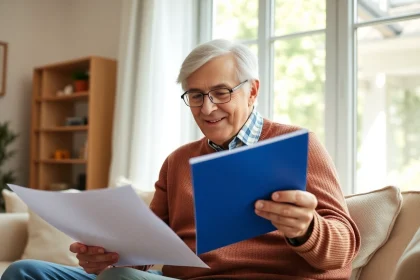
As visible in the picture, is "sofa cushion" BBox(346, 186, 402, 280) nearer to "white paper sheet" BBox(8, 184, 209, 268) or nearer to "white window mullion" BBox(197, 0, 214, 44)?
"white paper sheet" BBox(8, 184, 209, 268)

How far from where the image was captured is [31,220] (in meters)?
2.52

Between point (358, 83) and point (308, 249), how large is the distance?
6.02 ft

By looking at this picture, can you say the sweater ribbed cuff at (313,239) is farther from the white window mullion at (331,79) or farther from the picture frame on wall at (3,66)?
the picture frame on wall at (3,66)

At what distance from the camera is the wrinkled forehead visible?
148 centimetres

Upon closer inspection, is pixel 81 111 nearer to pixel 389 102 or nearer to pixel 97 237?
pixel 389 102

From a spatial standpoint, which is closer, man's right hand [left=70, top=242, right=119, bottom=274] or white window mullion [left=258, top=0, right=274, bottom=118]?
man's right hand [left=70, top=242, right=119, bottom=274]

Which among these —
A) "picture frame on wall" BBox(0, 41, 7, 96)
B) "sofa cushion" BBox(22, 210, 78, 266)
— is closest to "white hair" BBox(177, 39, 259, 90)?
"sofa cushion" BBox(22, 210, 78, 266)

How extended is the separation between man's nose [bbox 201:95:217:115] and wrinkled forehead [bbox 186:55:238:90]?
32 millimetres

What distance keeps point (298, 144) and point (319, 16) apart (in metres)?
2.14

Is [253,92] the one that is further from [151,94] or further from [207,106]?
[151,94]

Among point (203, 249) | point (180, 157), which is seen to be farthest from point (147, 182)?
point (203, 249)

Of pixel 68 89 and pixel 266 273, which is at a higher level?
pixel 68 89

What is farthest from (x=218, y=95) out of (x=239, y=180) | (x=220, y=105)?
(x=239, y=180)

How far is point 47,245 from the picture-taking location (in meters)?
2.46
